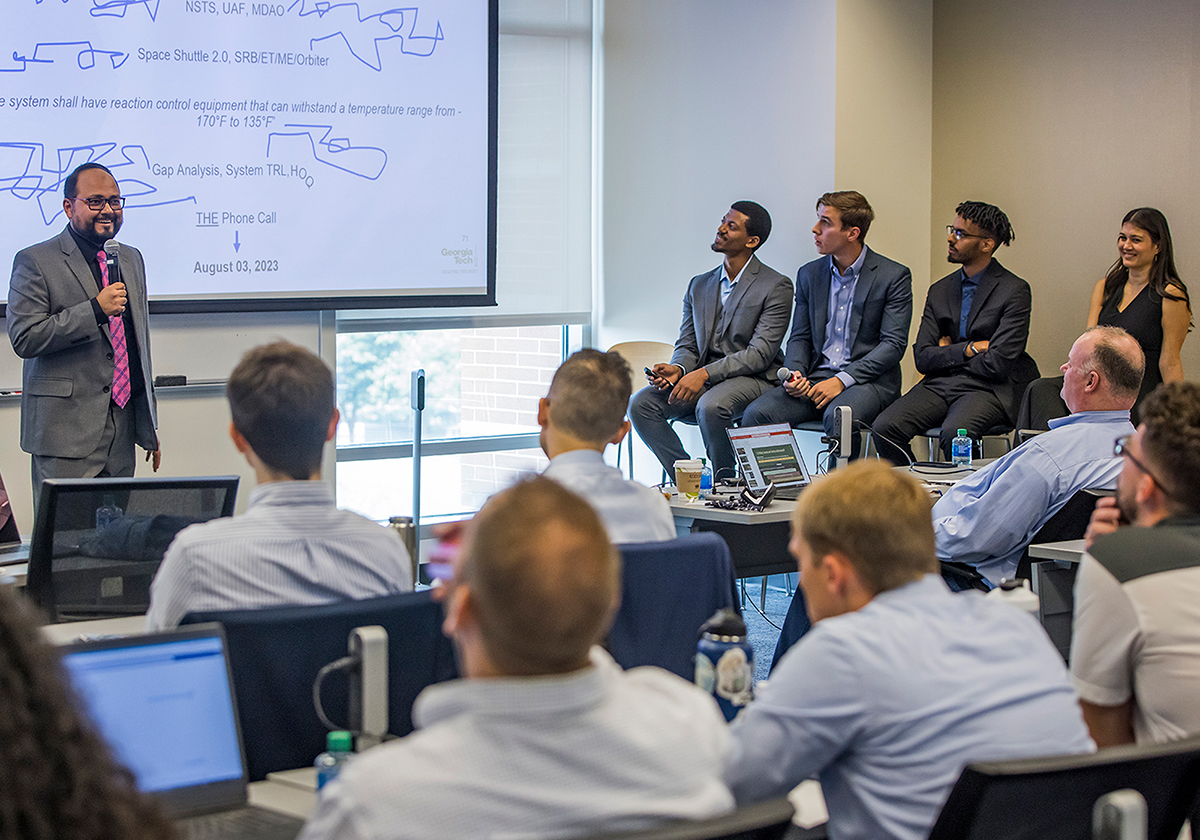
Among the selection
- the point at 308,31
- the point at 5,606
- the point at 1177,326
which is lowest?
the point at 5,606

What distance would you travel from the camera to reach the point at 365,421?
6574mm

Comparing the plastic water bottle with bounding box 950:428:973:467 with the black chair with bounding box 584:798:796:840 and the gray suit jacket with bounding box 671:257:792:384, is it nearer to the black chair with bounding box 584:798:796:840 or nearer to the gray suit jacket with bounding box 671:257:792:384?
the gray suit jacket with bounding box 671:257:792:384

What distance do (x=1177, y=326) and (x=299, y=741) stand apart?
199 inches

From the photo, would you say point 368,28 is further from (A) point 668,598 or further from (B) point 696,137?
(A) point 668,598

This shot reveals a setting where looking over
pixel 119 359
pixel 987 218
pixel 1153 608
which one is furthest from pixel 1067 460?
pixel 119 359

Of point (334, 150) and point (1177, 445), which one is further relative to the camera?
point (334, 150)

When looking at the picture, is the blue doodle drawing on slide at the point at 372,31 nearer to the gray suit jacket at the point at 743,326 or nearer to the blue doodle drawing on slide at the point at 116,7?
the blue doodle drawing on slide at the point at 116,7

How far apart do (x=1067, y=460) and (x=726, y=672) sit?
2.11 meters

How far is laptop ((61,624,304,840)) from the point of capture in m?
1.46

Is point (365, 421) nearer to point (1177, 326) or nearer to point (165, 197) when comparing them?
point (165, 197)

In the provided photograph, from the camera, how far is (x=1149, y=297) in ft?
19.1

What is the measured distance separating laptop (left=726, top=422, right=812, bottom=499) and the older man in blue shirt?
2.29ft

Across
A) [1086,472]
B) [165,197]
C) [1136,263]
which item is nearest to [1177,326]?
[1136,263]

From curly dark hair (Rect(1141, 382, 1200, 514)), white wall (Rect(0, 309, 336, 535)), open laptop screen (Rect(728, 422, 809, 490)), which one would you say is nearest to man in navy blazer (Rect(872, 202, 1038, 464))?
open laptop screen (Rect(728, 422, 809, 490))
